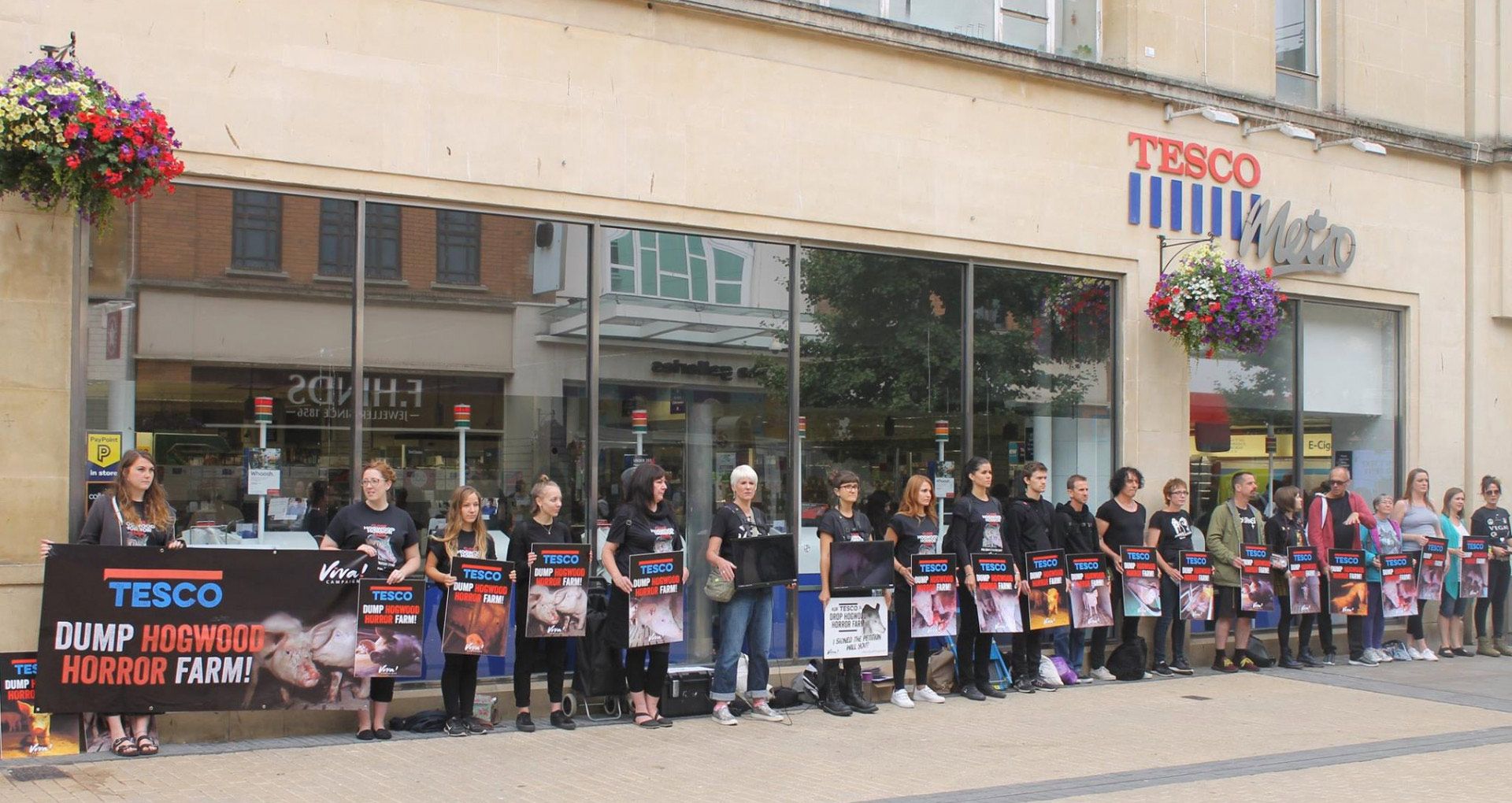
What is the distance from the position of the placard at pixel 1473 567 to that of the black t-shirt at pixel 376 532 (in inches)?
431

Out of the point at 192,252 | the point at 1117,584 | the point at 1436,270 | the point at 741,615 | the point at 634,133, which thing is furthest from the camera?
the point at 1436,270

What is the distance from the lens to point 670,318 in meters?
11.4

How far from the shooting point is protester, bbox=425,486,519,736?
9625 mm

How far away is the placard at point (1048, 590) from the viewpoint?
11.8 m

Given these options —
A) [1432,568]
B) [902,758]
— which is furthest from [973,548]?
[1432,568]

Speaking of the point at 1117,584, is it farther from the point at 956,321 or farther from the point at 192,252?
the point at 192,252

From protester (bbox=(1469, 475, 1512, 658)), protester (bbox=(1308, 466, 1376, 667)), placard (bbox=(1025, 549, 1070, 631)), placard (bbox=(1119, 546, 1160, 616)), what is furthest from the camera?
protester (bbox=(1469, 475, 1512, 658))

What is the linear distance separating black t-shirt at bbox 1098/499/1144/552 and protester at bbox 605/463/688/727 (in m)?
4.53

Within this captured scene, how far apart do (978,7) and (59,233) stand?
27.4 ft

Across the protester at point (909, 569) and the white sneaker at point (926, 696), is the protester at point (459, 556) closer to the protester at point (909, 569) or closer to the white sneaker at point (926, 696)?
the protester at point (909, 569)

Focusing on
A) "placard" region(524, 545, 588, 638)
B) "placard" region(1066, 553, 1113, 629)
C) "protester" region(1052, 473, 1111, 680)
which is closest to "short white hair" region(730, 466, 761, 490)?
"placard" region(524, 545, 588, 638)

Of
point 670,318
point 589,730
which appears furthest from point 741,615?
point 670,318

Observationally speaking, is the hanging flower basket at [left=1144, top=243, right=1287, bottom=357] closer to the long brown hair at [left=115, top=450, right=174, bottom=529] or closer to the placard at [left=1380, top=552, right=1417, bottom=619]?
the placard at [left=1380, top=552, right=1417, bottom=619]

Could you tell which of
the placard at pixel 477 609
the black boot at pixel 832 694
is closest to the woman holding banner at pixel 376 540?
the placard at pixel 477 609
